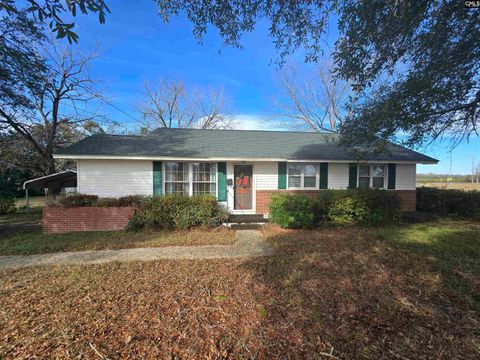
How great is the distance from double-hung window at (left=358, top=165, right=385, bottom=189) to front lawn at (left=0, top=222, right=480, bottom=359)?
5980 mm

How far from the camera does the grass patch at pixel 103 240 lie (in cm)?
605

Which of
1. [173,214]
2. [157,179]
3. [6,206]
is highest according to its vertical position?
[157,179]

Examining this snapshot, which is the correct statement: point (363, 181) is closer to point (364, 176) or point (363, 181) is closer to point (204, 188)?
point (364, 176)

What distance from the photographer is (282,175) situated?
1034 cm

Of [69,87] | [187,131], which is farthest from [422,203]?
[69,87]

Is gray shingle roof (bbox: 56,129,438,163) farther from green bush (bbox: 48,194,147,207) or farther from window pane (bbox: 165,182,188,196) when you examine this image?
green bush (bbox: 48,194,147,207)

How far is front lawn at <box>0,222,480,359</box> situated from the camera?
2.43 m

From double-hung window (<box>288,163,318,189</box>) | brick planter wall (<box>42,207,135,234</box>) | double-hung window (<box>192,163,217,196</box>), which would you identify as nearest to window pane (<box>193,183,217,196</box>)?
double-hung window (<box>192,163,217,196</box>)

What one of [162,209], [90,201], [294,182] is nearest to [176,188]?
[162,209]

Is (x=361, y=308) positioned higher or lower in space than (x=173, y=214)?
lower

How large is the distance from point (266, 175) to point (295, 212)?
3.01 meters

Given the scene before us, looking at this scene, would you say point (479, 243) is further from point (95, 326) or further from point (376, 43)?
point (95, 326)

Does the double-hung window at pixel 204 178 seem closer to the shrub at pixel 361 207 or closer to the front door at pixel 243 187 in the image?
the front door at pixel 243 187

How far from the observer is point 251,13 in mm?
4348
